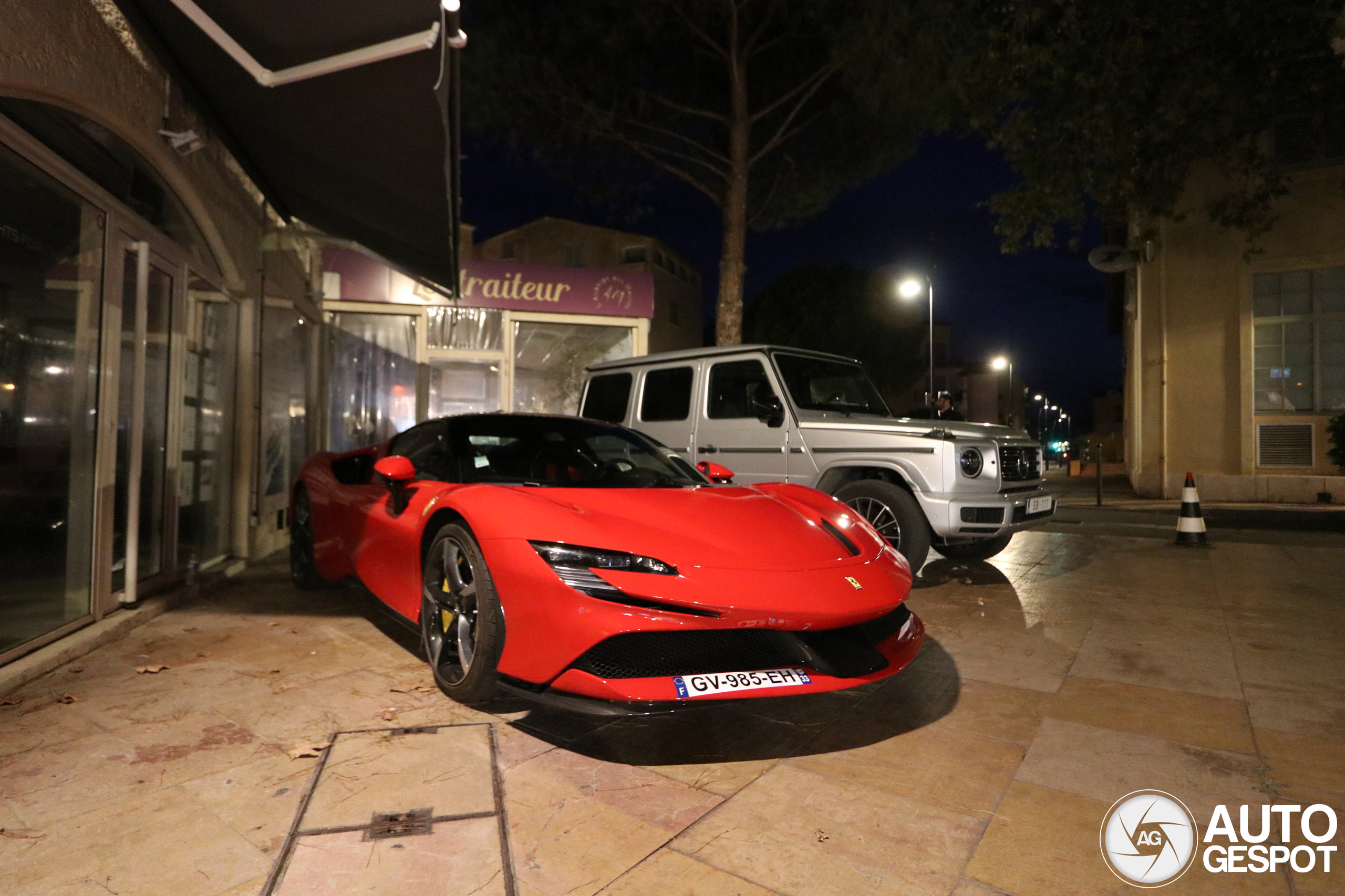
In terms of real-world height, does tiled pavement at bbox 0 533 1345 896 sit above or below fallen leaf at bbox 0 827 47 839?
above

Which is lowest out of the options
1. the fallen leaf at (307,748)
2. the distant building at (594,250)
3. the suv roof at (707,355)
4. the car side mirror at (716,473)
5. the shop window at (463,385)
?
the fallen leaf at (307,748)

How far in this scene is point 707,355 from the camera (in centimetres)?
660

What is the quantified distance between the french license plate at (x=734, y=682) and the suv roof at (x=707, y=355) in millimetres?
3679

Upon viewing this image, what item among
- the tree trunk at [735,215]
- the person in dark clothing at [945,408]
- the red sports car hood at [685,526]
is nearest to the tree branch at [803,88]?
the tree trunk at [735,215]

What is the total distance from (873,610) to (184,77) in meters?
5.31

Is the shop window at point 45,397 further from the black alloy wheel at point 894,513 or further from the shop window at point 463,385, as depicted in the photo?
the shop window at point 463,385

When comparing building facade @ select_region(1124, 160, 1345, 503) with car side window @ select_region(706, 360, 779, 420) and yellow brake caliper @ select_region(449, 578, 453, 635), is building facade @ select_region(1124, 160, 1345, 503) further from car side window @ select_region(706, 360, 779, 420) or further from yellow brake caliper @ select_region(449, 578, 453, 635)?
yellow brake caliper @ select_region(449, 578, 453, 635)

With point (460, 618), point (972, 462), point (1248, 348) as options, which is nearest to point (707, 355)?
point (972, 462)

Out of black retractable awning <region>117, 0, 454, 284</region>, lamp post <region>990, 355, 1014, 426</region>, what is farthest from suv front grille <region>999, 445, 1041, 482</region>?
lamp post <region>990, 355, 1014, 426</region>

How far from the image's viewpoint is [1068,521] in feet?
31.7

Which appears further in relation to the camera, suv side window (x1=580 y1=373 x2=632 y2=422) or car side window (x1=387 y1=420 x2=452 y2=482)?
suv side window (x1=580 y1=373 x2=632 y2=422)

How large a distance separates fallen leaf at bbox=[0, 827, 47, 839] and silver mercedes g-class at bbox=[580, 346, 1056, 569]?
445 centimetres

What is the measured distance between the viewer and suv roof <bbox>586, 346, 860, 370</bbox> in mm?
6277

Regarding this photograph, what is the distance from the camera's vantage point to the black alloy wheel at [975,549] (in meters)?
6.27
